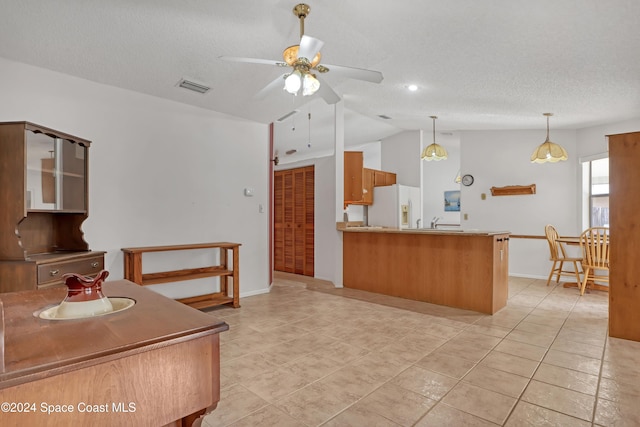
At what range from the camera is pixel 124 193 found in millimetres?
3555

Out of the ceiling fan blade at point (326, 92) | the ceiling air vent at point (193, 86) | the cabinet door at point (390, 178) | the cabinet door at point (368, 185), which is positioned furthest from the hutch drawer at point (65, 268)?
the cabinet door at point (390, 178)

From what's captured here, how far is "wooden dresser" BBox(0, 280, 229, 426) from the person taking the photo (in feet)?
2.42

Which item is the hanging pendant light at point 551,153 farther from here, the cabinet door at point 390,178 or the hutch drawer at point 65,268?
the hutch drawer at point 65,268

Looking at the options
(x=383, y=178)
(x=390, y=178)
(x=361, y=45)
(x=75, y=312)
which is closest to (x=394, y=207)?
(x=383, y=178)

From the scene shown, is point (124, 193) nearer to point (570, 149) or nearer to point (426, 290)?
point (426, 290)

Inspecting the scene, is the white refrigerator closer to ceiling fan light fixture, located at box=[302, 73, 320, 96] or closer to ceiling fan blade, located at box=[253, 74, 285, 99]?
ceiling fan blade, located at box=[253, 74, 285, 99]

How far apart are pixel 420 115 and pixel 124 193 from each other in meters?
4.38

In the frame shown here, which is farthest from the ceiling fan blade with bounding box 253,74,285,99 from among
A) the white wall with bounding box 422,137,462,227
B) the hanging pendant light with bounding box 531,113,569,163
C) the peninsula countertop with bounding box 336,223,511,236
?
the white wall with bounding box 422,137,462,227

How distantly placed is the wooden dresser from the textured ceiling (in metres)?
2.09

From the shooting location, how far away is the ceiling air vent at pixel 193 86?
11.2ft

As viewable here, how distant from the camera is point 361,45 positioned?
9.43 feet

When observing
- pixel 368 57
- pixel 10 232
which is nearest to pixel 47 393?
pixel 10 232

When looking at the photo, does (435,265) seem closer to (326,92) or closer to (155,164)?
(326,92)

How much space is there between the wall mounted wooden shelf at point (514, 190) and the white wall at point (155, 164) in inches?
165
